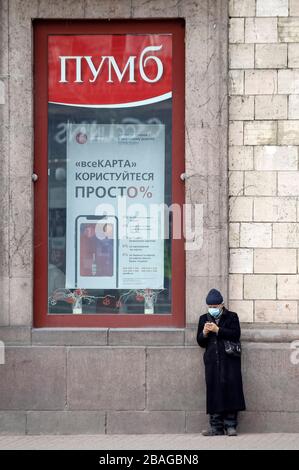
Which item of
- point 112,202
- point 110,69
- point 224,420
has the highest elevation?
point 110,69

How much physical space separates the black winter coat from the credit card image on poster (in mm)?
1465

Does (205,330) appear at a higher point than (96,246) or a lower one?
lower

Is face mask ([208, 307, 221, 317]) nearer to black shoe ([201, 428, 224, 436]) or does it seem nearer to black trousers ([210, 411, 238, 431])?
black trousers ([210, 411, 238, 431])

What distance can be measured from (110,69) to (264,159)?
2070 millimetres

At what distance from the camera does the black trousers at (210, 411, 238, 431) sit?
44.2ft

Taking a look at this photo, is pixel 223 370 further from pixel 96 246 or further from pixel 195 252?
pixel 96 246

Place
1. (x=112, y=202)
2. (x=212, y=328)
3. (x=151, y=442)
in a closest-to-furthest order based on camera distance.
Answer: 1. (x=151, y=442)
2. (x=212, y=328)
3. (x=112, y=202)

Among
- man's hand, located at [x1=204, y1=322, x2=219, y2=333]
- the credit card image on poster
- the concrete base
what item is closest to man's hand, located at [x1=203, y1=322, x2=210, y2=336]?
man's hand, located at [x1=204, y1=322, x2=219, y2=333]

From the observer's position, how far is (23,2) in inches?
551

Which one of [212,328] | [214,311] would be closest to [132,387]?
[212,328]

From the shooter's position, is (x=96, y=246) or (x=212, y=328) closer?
(x=212, y=328)

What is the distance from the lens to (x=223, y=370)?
13414 mm
